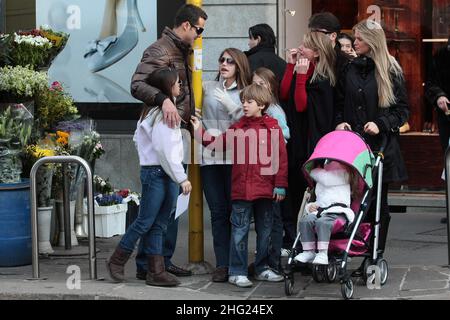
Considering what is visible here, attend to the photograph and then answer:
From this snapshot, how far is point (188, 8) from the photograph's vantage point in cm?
959

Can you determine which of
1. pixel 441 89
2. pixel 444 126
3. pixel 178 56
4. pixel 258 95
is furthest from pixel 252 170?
pixel 444 126

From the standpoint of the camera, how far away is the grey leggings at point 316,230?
8.76 metres

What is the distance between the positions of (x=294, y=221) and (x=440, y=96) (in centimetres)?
232

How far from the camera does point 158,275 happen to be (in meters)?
9.38

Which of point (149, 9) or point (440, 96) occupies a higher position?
point (149, 9)

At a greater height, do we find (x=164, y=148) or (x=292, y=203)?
(x=164, y=148)

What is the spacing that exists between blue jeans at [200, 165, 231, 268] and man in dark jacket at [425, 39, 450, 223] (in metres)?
2.89

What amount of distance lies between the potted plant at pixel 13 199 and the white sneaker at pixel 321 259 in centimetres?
298

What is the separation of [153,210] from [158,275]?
1.71 feet

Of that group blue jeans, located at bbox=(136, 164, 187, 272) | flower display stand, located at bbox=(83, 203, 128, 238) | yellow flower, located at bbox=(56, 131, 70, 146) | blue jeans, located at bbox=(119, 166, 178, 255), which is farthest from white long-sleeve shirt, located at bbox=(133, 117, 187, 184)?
flower display stand, located at bbox=(83, 203, 128, 238)

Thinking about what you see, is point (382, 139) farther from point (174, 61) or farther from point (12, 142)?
point (12, 142)
